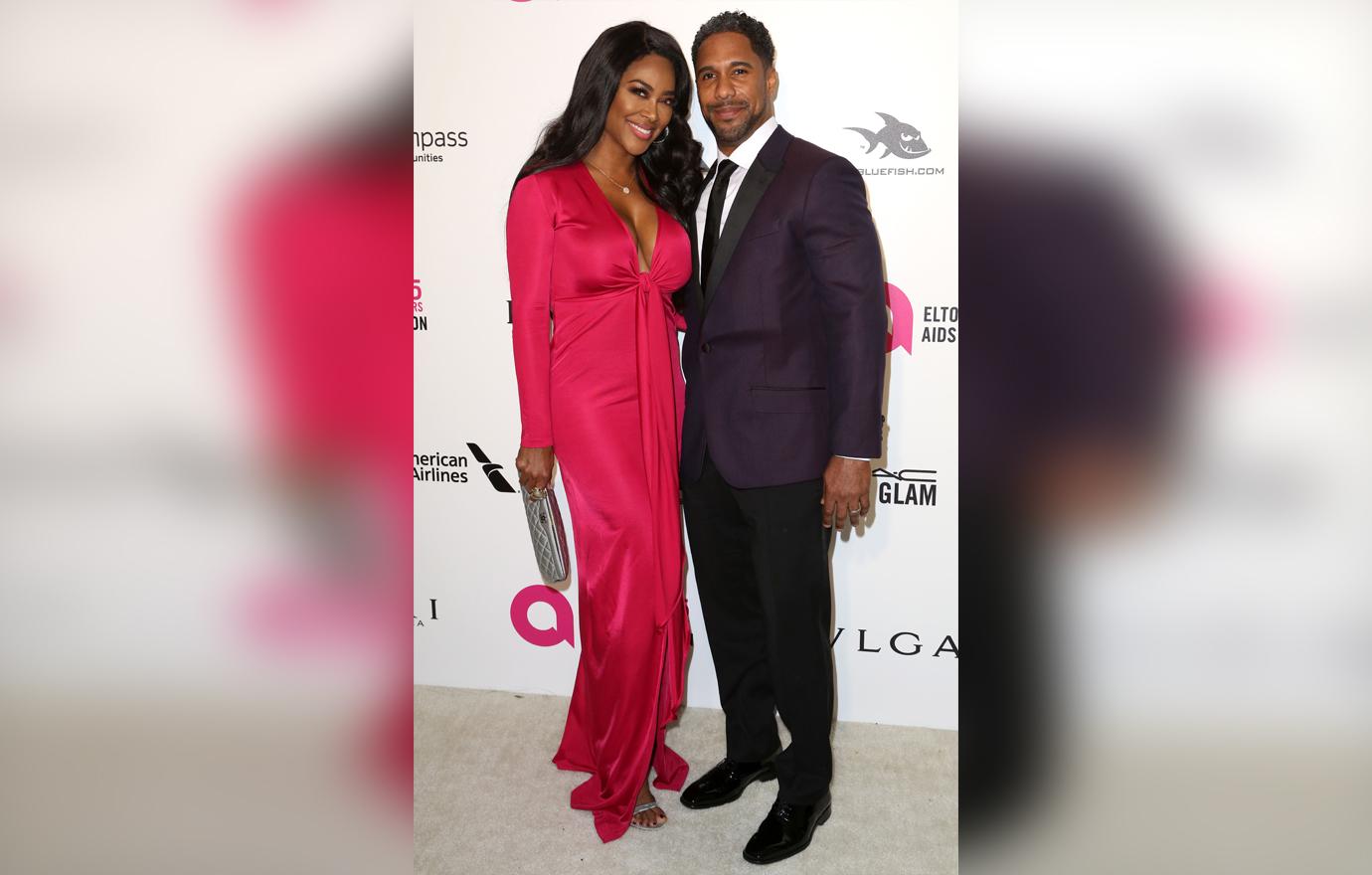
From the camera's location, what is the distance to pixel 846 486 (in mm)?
2189

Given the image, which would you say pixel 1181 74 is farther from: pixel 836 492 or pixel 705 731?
pixel 705 731

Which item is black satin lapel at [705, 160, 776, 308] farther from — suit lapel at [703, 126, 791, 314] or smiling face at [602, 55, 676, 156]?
smiling face at [602, 55, 676, 156]

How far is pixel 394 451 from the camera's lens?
1.45 ft

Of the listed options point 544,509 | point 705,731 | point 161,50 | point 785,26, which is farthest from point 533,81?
point 161,50

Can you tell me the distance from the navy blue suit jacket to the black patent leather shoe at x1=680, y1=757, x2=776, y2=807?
864mm

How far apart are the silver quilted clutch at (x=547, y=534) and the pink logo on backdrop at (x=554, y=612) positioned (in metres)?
0.96

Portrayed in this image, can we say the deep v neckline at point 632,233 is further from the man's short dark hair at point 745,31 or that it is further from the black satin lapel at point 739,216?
the man's short dark hair at point 745,31

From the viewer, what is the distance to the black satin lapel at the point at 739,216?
7.24 ft

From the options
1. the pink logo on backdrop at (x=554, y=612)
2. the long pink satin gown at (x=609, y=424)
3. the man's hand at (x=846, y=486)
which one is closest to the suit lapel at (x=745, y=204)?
the long pink satin gown at (x=609, y=424)

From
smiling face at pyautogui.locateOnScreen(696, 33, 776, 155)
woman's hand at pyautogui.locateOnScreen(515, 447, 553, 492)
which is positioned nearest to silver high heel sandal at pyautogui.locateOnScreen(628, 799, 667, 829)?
woman's hand at pyautogui.locateOnScreen(515, 447, 553, 492)

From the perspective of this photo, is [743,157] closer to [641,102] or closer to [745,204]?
[745,204]

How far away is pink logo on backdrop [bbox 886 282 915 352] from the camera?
286 centimetres

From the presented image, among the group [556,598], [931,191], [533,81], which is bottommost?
[556,598]

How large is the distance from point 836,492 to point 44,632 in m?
1.86
